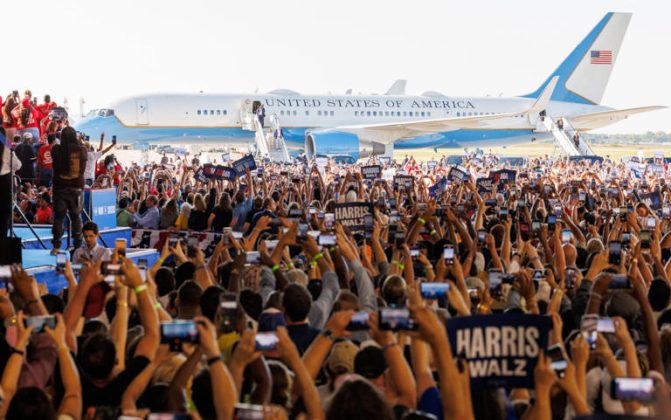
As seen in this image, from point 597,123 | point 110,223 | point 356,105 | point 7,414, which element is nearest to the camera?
point 7,414

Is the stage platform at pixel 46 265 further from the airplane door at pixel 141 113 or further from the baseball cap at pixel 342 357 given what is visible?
the airplane door at pixel 141 113

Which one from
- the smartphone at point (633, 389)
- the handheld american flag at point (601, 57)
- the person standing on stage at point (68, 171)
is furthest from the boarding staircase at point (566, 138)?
the smartphone at point (633, 389)

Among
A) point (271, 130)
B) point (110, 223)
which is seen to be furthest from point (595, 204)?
point (271, 130)

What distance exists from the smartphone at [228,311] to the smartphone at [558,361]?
123cm

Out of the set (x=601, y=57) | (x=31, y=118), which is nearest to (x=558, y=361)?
(x=31, y=118)

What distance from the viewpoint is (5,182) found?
9.52m

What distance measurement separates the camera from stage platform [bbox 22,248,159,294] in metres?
9.23

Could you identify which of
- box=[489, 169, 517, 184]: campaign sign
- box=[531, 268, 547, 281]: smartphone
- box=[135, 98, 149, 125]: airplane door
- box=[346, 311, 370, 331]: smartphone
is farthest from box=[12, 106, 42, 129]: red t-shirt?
box=[135, 98, 149, 125]: airplane door

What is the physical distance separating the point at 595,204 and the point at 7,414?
Result: 11.3 m

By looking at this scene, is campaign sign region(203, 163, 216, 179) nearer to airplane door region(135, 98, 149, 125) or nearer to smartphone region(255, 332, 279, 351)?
smartphone region(255, 332, 279, 351)

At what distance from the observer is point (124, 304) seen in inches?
198

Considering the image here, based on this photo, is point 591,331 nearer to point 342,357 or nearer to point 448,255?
point 342,357

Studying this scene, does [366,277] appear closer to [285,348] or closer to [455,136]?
[285,348]

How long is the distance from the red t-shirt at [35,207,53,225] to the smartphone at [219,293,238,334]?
9.77 meters
